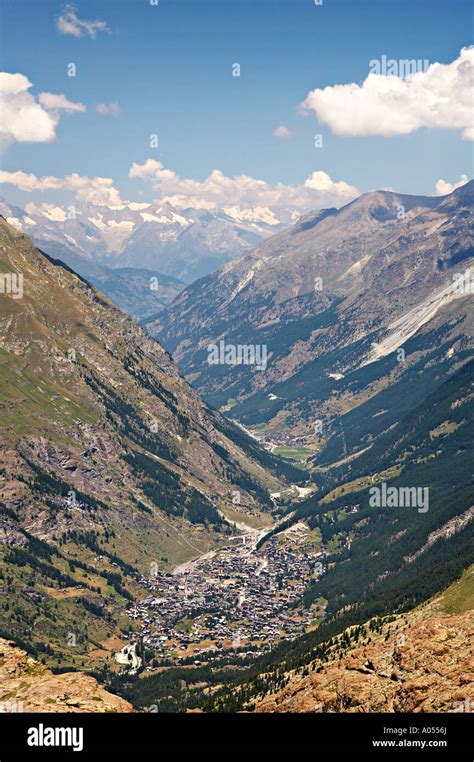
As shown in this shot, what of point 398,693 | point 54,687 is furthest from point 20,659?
point 398,693

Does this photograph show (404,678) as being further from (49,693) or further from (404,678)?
(49,693)

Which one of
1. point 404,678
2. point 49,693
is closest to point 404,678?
point 404,678

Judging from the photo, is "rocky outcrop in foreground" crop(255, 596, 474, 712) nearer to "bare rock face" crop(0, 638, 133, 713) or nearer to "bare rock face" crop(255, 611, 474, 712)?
"bare rock face" crop(255, 611, 474, 712)

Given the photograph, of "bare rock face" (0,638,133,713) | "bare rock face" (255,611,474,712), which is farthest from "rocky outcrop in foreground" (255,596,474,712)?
"bare rock face" (0,638,133,713)
